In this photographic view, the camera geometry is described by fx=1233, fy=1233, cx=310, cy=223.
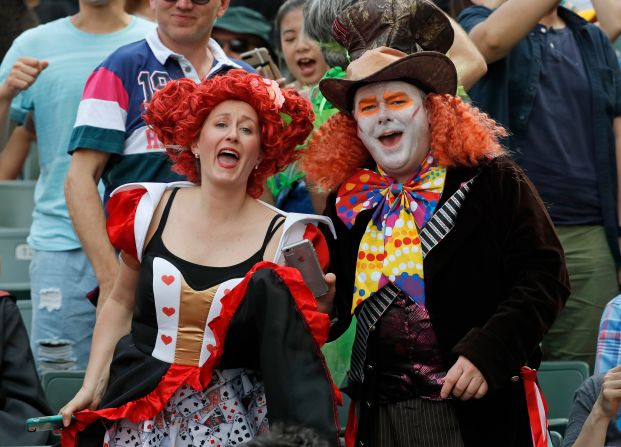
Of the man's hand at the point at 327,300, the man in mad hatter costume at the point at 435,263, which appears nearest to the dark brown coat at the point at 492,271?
the man in mad hatter costume at the point at 435,263

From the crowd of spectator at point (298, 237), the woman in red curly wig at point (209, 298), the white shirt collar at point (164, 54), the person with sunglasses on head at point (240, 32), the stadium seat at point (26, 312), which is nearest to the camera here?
the woman in red curly wig at point (209, 298)

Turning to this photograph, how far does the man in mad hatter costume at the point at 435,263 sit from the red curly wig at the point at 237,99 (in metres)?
0.17

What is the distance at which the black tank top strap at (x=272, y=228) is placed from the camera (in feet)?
11.2

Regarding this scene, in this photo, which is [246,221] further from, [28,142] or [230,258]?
[28,142]

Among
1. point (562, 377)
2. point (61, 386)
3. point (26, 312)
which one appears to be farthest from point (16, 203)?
point (562, 377)

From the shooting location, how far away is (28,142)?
19.7 feet

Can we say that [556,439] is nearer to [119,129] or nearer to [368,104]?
[368,104]

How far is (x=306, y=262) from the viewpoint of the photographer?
333 cm

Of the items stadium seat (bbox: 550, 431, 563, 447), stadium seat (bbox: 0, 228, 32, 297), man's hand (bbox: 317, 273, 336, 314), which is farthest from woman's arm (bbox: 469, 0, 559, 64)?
stadium seat (bbox: 0, 228, 32, 297)

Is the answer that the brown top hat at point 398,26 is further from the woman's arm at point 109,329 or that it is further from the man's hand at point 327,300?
the woman's arm at point 109,329

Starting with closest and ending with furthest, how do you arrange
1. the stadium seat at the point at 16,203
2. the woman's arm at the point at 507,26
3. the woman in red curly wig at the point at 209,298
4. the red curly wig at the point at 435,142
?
the woman in red curly wig at the point at 209,298
the red curly wig at the point at 435,142
the woman's arm at the point at 507,26
the stadium seat at the point at 16,203

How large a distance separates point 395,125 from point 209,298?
71 centimetres

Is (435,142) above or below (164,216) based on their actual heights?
above

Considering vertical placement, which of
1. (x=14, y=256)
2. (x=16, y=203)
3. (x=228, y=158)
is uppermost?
(x=228, y=158)
